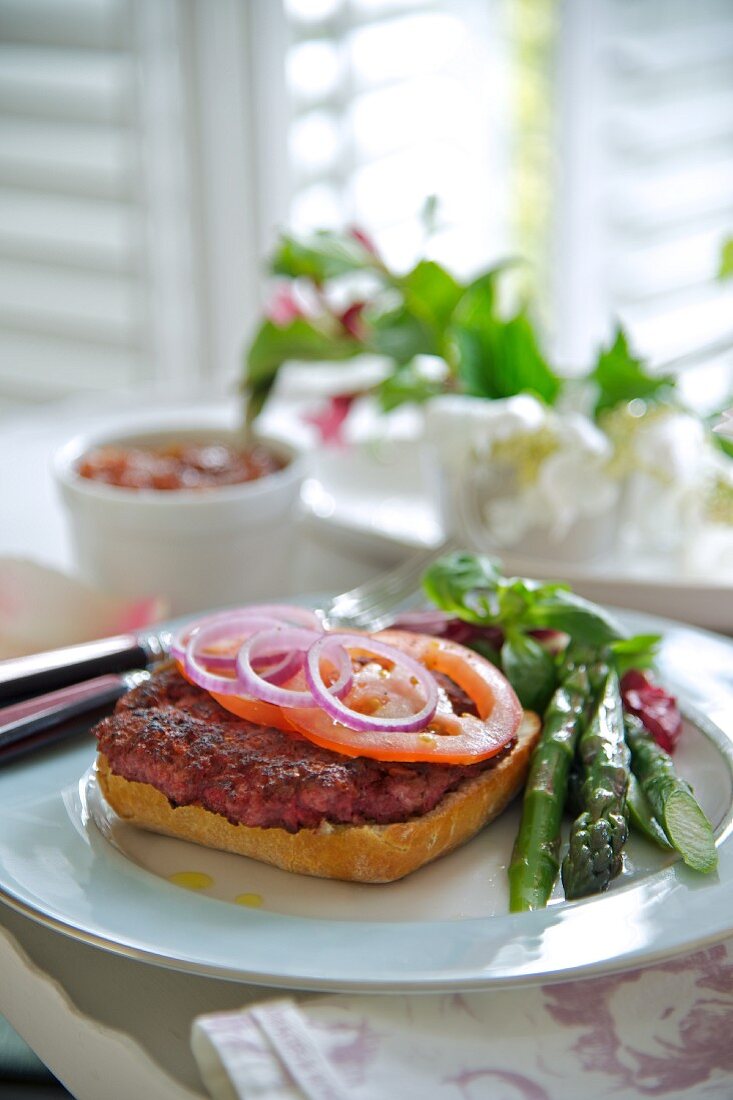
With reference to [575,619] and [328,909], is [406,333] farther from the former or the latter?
[328,909]

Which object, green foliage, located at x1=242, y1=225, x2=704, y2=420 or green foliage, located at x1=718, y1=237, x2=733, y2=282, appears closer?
green foliage, located at x1=242, y1=225, x2=704, y2=420

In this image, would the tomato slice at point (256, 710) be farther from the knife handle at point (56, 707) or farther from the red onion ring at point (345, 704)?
the knife handle at point (56, 707)

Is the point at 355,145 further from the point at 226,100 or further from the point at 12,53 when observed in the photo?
the point at 12,53

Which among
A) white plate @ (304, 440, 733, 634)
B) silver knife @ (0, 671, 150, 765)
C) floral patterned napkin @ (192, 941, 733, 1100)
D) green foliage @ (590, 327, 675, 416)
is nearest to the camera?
floral patterned napkin @ (192, 941, 733, 1100)

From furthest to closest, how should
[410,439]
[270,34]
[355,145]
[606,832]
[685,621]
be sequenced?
[355,145]
[270,34]
[410,439]
[685,621]
[606,832]

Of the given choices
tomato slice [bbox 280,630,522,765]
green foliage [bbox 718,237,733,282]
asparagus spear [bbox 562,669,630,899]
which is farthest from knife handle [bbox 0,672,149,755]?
green foliage [bbox 718,237,733,282]

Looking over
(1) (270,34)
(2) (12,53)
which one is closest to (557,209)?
(1) (270,34)

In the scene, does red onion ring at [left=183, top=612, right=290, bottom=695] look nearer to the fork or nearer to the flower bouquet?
the fork
